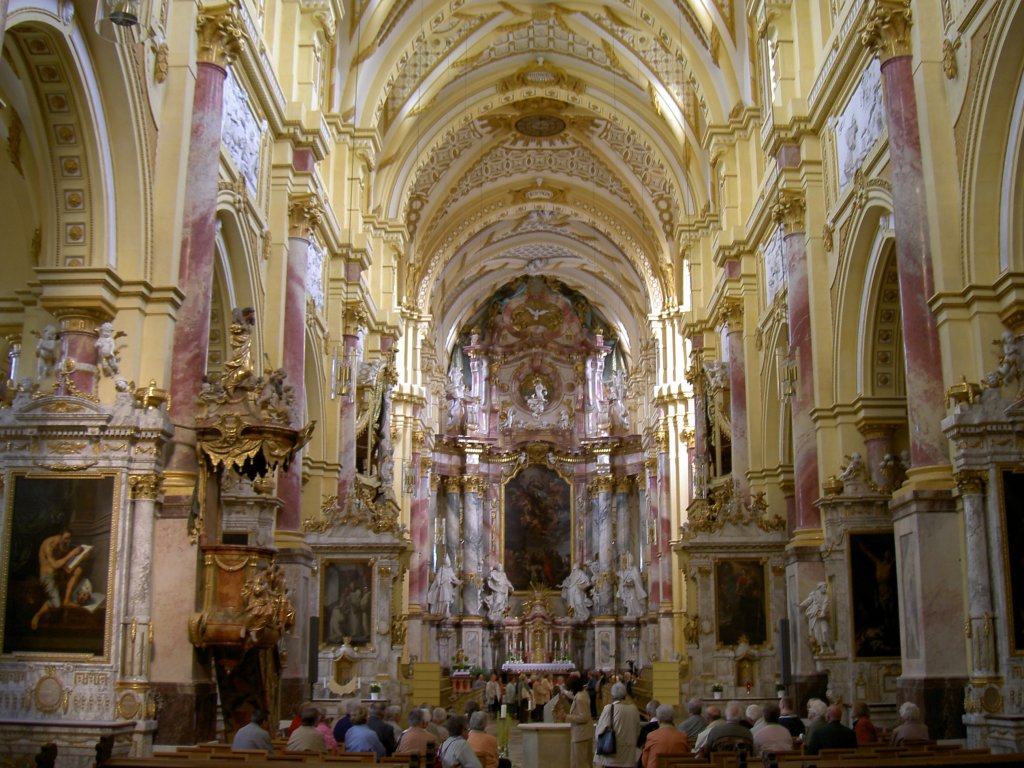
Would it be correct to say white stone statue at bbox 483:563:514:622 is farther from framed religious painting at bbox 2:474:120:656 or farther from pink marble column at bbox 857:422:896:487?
framed religious painting at bbox 2:474:120:656

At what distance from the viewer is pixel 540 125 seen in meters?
34.2

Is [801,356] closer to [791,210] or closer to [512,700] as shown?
Result: [791,210]

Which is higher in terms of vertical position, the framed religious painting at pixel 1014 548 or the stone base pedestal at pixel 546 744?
the framed religious painting at pixel 1014 548

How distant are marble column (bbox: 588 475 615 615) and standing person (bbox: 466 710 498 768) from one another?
104 ft

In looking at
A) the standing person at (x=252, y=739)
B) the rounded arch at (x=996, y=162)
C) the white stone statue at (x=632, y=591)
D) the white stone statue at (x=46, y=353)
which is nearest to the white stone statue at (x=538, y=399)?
the white stone statue at (x=632, y=591)

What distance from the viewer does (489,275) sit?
45.6 m

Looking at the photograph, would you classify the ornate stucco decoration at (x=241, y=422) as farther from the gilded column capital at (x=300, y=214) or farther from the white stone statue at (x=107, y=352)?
the gilded column capital at (x=300, y=214)

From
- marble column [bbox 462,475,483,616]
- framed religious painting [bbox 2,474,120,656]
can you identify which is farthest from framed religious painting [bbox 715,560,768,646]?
marble column [bbox 462,475,483,616]

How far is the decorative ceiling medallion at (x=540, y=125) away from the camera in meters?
33.8

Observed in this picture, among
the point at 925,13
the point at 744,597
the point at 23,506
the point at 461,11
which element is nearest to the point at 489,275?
the point at 461,11

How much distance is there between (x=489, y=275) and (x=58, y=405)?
35.0m

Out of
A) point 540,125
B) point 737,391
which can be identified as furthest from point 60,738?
point 540,125

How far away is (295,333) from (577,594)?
2624 cm

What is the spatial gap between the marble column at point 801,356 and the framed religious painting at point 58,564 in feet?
35.0
